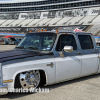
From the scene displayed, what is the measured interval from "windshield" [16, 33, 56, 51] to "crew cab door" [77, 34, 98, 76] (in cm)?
112

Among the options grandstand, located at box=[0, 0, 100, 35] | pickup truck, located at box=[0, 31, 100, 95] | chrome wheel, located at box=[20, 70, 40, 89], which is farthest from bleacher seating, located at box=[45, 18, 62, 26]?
chrome wheel, located at box=[20, 70, 40, 89]

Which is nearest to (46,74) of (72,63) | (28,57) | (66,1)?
(28,57)

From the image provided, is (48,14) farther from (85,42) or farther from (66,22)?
(85,42)

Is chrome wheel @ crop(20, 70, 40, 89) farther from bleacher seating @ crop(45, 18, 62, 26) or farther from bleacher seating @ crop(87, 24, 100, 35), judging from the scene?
bleacher seating @ crop(45, 18, 62, 26)

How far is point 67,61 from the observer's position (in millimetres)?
4754

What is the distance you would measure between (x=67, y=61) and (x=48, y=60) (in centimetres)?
67

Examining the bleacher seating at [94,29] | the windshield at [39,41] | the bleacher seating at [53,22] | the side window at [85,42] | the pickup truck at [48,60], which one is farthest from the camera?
the bleacher seating at [53,22]

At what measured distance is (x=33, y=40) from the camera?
198 inches

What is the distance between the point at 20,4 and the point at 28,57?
75195mm

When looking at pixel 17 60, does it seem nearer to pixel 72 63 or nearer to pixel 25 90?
pixel 25 90

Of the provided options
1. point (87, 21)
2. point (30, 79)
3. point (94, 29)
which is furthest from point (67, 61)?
point (87, 21)

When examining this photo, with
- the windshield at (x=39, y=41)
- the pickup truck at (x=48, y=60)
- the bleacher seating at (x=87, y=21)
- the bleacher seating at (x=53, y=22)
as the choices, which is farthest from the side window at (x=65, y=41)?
the bleacher seating at (x=53, y=22)

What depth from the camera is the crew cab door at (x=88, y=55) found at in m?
5.28

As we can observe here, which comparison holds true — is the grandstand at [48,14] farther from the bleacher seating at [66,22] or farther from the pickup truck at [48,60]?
the pickup truck at [48,60]
